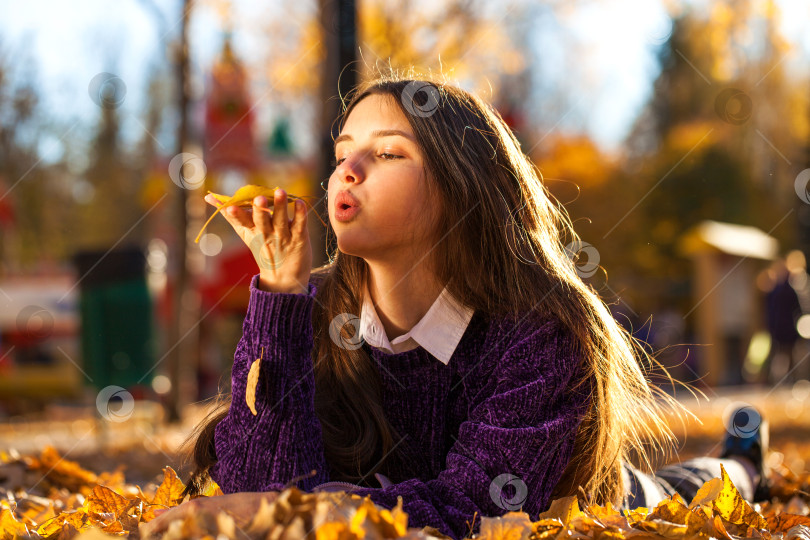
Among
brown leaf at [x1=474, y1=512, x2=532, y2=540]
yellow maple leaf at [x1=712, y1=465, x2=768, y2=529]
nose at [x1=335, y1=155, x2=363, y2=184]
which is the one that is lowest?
yellow maple leaf at [x1=712, y1=465, x2=768, y2=529]

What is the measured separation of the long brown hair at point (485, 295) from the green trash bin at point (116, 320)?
16.0ft

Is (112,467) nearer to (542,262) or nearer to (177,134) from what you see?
(542,262)

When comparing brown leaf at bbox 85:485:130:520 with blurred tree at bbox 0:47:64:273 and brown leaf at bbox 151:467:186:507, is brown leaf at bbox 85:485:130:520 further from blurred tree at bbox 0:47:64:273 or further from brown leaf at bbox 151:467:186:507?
blurred tree at bbox 0:47:64:273

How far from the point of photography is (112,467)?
4.69m

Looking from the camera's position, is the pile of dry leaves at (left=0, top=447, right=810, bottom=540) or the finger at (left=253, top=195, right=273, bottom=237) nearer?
the pile of dry leaves at (left=0, top=447, right=810, bottom=540)

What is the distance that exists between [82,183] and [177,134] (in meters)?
21.4

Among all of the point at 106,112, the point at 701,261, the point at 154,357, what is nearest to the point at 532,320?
the point at 154,357

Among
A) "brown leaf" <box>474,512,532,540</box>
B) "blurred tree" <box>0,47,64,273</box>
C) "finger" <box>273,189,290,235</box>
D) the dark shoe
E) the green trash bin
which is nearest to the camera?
"brown leaf" <box>474,512,532,540</box>

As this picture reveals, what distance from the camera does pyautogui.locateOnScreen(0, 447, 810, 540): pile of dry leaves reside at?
4.86 feet

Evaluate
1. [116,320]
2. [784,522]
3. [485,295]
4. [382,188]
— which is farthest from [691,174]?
[382,188]

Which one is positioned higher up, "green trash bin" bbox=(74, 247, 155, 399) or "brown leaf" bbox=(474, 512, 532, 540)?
"brown leaf" bbox=(474, 512, 532, 540)

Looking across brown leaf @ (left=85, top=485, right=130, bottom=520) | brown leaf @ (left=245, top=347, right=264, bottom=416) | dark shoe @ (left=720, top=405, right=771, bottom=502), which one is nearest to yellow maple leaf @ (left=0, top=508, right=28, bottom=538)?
brown leaf @ (left=85, top=485, right=130, bottom=520)

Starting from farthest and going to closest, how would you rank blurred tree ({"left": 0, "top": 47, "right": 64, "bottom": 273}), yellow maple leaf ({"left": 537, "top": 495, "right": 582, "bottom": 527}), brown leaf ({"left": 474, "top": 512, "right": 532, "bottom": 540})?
blurred tree ({"left": 0, "top": 47, "right": 64, "bottom": 273}) < yellow maple leaf ({"left": 537, "top": 495, "right": 582, "bottom": 527}) < brown leaf ({"left": 474, "top": 512, "right": 532, "bottom": 540})

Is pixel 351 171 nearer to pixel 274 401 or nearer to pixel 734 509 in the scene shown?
pixel 274 401
